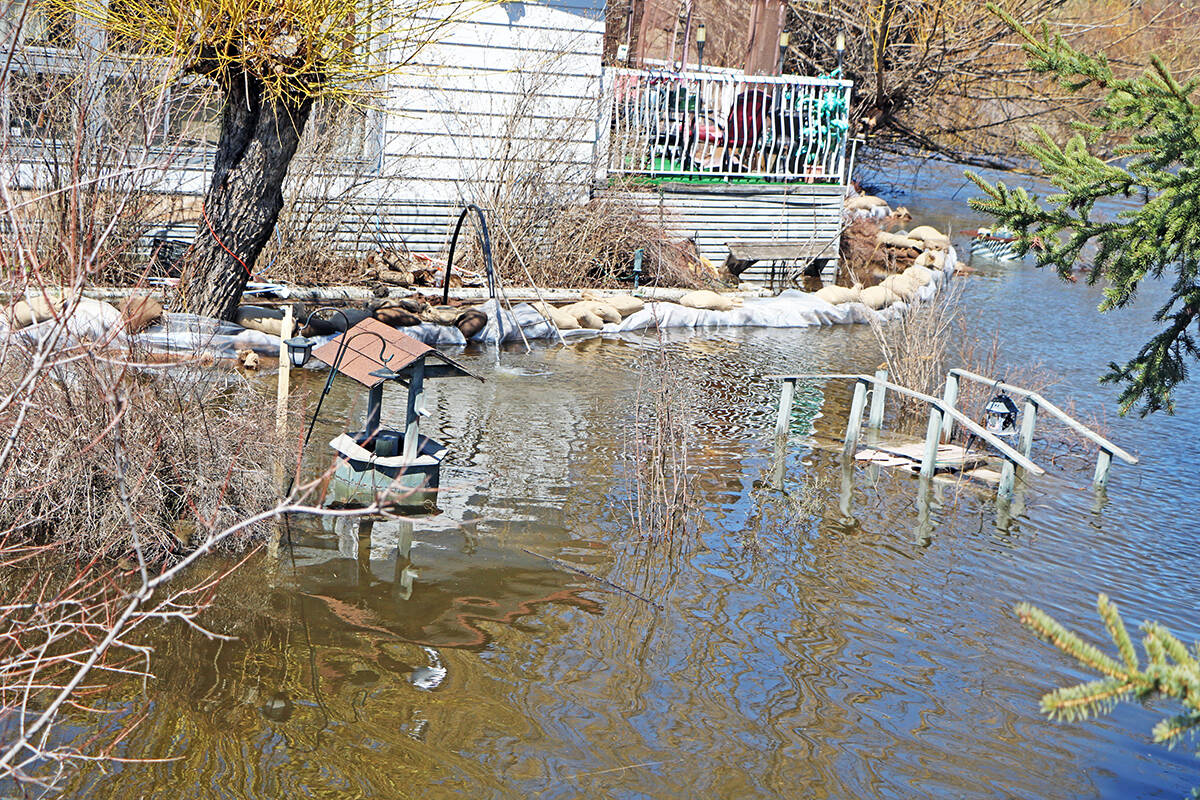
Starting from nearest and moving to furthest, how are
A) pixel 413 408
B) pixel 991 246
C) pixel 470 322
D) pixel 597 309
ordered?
pixel 413 408 < pixel 470 322 < pixel 597 309 < pixel 991 246

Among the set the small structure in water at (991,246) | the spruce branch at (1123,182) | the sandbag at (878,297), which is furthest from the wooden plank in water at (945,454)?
the small structure in water at (991,246)

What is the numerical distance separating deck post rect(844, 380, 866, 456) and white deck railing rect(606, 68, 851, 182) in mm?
6770

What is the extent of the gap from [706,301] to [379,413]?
7.76m

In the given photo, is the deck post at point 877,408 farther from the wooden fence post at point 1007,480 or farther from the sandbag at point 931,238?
the sandbag at point 931,238

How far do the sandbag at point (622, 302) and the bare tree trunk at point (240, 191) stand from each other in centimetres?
430

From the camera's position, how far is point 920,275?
17.4m

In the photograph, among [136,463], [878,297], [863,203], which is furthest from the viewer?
[863,203]

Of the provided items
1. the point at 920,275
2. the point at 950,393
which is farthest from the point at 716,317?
the point at 950,393

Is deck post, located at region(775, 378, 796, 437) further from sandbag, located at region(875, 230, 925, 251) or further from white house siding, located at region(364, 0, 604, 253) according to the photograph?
sandbag, located at region(875, 230, 925, 251)

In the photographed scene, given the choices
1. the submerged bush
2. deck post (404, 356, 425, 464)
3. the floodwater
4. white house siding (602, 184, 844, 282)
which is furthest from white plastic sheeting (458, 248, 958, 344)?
the submerged bush

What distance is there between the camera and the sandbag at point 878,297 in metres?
15.9

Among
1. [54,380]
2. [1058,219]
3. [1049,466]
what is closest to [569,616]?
[54,380]

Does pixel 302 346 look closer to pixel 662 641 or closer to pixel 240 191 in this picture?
pixel 240 191

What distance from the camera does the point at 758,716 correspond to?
218 inches
